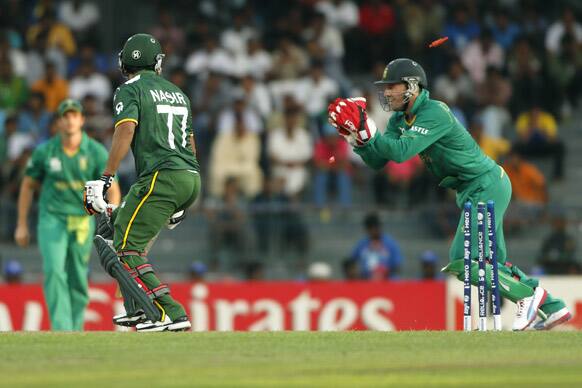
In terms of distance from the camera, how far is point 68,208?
15.0 m

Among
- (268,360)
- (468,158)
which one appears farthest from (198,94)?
(268,360)

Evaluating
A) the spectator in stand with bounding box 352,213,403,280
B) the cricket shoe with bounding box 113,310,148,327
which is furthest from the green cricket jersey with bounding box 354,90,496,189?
the spectator in stand with bounding box 352,213,403,280

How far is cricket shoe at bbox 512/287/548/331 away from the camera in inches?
484

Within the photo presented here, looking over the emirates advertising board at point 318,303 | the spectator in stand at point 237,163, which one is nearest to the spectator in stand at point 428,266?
the emirates advertising board at point 318,303

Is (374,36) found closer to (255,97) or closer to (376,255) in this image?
(255,97)

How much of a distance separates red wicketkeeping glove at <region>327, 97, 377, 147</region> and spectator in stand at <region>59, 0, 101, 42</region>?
11.9m

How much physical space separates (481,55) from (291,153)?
4.13 meters

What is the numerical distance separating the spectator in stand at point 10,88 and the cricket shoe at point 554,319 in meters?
11.0

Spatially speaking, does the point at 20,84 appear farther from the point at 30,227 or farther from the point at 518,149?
the point at 518,149

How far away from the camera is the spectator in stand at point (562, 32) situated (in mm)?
23469

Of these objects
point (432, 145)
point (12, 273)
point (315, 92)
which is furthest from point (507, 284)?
point (315, 92)

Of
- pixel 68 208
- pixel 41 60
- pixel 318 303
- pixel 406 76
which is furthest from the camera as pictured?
pixel 41 60

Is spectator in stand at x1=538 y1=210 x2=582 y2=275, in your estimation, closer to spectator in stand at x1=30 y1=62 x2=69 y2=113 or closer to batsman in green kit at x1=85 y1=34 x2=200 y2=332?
spectator in stand at x1=30 y1=62 x2=69 y2=113

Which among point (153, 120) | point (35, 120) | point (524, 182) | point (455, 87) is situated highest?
point (455, 87)
